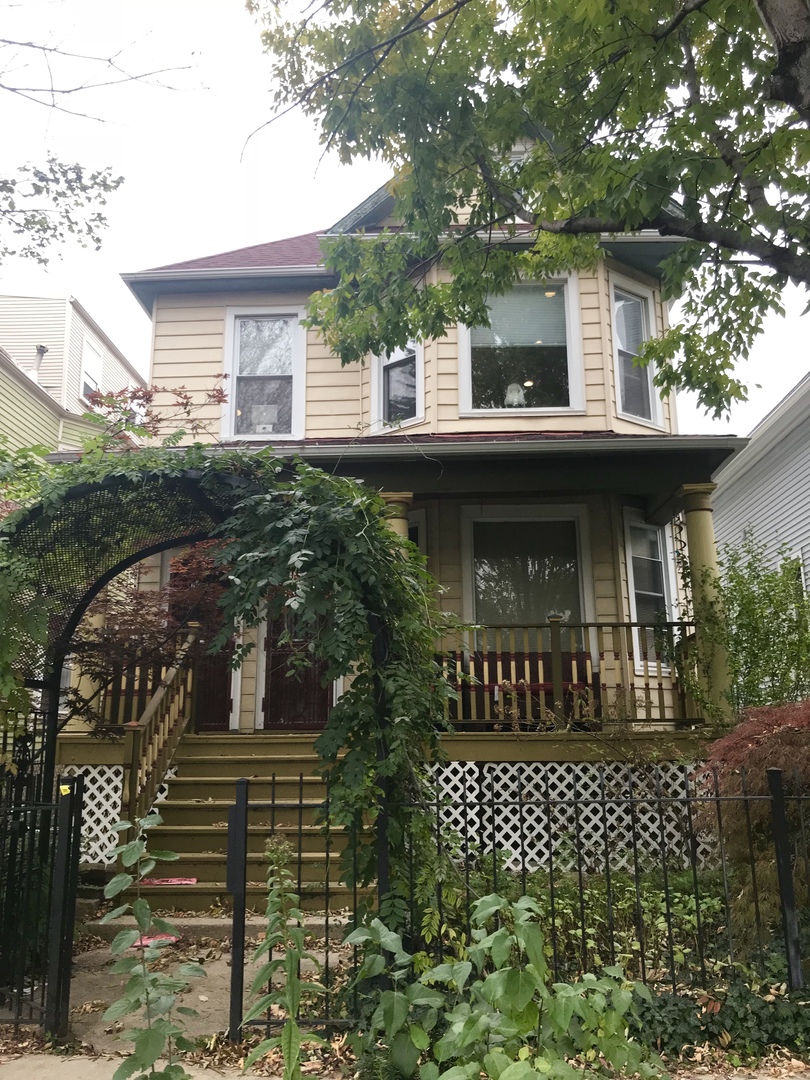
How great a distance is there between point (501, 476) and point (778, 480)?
828cm

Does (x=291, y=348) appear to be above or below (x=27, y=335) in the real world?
below

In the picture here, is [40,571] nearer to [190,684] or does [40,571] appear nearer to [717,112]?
[190,684]

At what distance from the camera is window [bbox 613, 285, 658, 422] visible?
39.5 feet

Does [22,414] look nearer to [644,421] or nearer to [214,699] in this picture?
[214,699]

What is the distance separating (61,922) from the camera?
4.93 m

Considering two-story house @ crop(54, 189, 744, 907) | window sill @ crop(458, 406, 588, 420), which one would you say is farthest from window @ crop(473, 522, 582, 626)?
window sill @ crop(458, 406, 588, 420)

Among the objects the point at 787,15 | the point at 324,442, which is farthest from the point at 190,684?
the point at 787,15

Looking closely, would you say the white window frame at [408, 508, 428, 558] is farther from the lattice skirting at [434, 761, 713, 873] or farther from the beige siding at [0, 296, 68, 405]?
the beige siding at [0, 296, 68, 405]

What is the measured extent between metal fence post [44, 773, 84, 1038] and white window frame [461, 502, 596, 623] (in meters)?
6.73

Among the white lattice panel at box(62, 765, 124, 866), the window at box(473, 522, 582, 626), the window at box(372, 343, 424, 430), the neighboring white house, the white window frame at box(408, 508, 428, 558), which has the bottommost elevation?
the white lattice panel at box(62, 765, 124, 866)

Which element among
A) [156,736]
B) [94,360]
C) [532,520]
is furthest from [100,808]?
[94,360]

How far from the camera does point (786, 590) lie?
9648 mm

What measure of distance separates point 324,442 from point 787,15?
7.26 meters

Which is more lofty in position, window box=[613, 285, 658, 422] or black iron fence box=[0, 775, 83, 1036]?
window box=[613, 285, 658, 422]
